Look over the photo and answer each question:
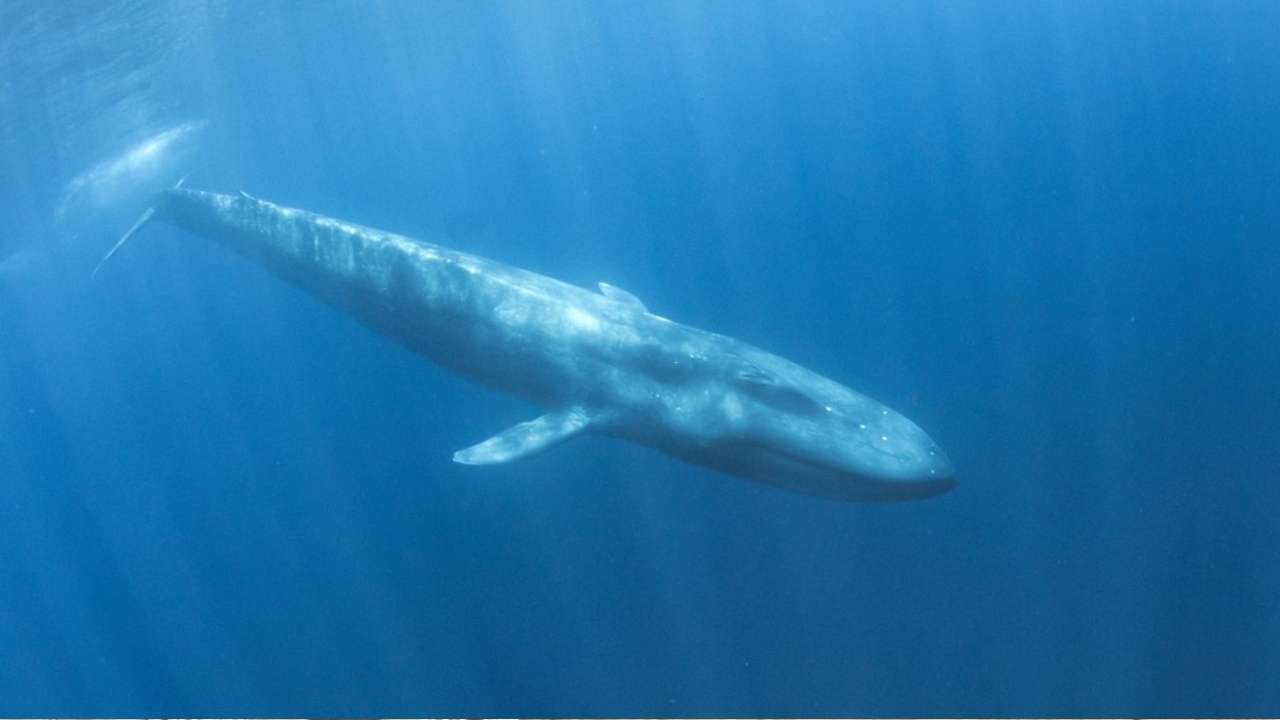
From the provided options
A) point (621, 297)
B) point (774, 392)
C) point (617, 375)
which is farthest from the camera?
point (621, 297)

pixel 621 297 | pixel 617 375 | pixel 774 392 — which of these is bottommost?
pixel 774 392

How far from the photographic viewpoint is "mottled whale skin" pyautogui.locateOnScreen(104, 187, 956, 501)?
23.7 feet

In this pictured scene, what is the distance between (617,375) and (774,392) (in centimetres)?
178

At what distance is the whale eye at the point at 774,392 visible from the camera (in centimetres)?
767

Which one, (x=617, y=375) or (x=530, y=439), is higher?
(x=617, y=375)

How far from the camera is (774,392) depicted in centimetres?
782

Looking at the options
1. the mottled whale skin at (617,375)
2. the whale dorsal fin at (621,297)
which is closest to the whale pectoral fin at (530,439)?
the mottled whale skin at (617,375)

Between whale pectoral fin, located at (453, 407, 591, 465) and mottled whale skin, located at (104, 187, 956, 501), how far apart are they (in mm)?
18

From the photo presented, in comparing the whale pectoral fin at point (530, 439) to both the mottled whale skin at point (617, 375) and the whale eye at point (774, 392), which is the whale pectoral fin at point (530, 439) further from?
the whale eye at point (774, 392)

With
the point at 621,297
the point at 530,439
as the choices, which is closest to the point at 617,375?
the point at 530,439

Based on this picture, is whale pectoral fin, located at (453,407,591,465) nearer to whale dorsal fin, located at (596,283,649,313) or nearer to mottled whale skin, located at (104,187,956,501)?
mottled whale skin, located at (104,187,956,501)

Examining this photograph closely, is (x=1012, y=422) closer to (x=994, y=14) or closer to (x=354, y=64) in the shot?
(x=354, y=64)

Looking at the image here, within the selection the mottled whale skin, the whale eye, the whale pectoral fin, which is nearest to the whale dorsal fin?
the mottled whale skin

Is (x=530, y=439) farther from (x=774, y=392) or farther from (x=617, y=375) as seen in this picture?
(x=774, y=392)
